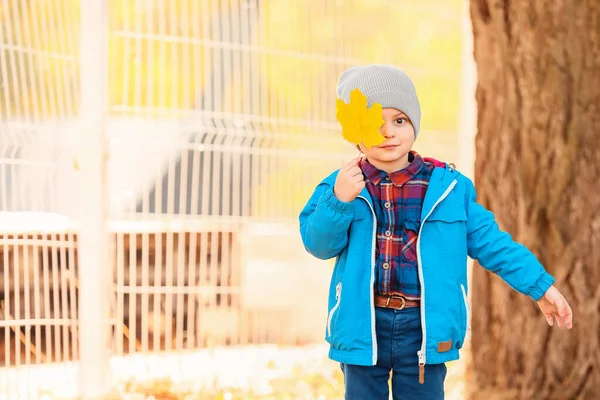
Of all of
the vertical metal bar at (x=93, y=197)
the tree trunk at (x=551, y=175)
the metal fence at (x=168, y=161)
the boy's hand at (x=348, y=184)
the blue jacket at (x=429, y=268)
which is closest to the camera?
the boy's hand at (x=348, y=184)

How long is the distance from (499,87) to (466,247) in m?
1.71

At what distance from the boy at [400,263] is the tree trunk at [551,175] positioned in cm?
140

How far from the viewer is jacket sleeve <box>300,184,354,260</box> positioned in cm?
248

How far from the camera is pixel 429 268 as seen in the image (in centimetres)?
257


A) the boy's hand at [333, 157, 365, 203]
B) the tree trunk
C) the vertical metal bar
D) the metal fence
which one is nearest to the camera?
the boy's hand at [333, 157, 365, 203]

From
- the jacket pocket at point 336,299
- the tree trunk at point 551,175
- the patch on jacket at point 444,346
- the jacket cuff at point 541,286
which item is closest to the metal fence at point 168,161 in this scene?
the tree trunk at point 551,175

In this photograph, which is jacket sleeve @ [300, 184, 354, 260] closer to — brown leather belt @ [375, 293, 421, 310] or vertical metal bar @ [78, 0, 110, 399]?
brown leather belt @ [375, 293, 421, 310]

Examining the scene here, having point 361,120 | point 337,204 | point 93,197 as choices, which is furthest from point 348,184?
point 93,197

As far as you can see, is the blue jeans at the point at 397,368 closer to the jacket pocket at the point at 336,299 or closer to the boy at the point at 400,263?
the boy at the point at 400,263

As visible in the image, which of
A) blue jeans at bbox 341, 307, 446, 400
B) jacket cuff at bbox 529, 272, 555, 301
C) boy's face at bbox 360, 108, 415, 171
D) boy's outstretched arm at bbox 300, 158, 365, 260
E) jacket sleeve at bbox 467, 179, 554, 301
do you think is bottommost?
blue jeans at bbox 341, 307, 446, 400

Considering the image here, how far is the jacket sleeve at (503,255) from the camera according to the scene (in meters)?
2.59

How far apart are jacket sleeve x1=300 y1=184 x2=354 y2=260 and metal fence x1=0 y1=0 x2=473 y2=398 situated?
1.81 meters

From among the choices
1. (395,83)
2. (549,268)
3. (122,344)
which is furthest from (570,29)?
(122,344)

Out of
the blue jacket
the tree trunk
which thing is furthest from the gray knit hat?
the tree trunk
